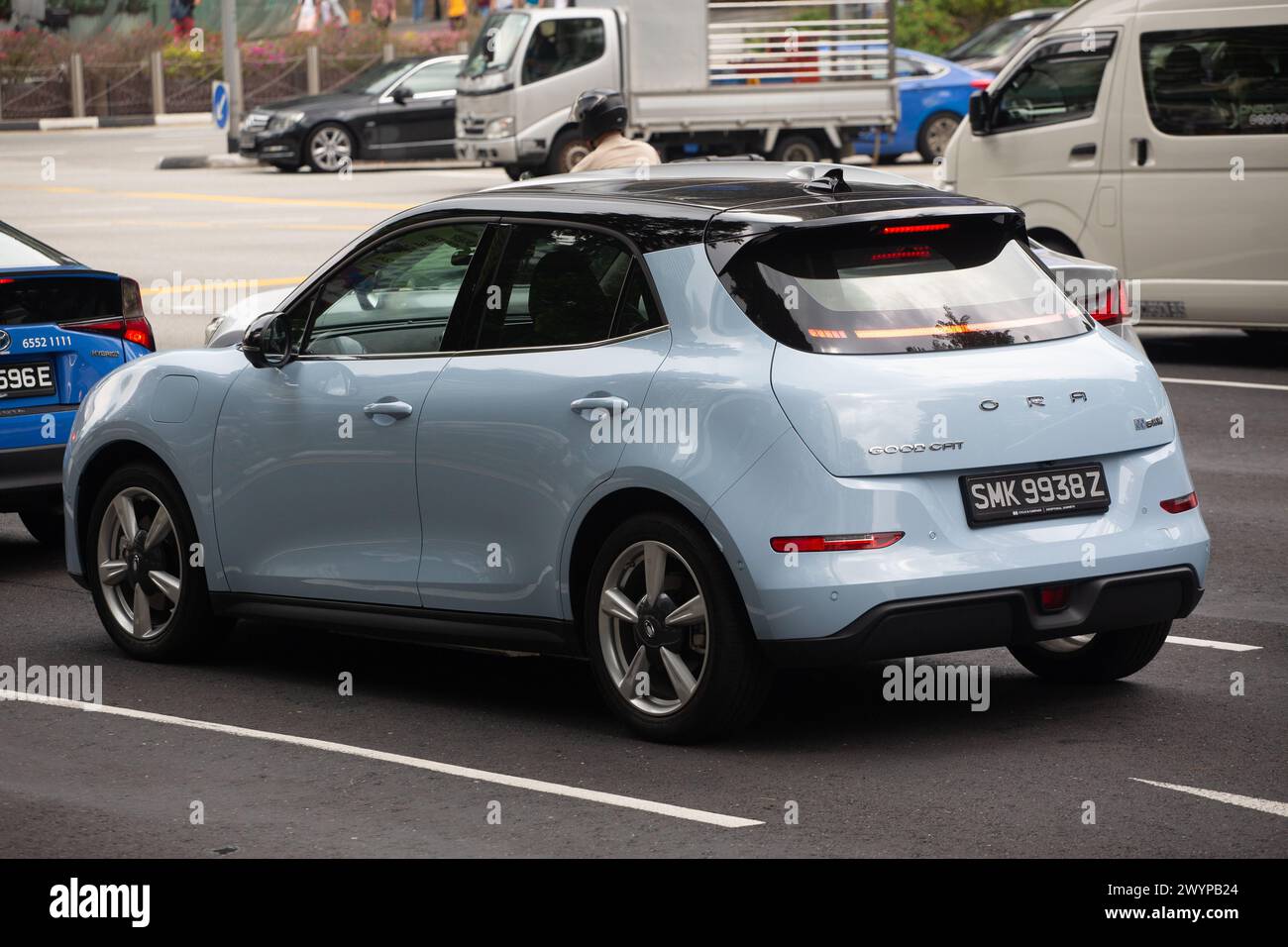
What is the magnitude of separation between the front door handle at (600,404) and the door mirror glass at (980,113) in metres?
9.96

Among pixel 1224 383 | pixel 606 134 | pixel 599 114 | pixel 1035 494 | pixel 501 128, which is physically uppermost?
pixel 599 114

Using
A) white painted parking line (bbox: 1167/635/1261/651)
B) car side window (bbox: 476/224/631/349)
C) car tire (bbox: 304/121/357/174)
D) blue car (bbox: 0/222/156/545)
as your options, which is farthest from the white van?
car tire (bbox: 304/121/357/174)

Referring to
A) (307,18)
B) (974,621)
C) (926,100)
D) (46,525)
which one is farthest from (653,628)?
(307,18)

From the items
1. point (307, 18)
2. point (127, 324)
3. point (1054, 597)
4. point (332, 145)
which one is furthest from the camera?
point (307, 18)

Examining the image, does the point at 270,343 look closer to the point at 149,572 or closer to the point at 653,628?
the point at 149,572

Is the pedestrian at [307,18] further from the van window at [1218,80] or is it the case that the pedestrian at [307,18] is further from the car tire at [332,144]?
the van window at [1218,80]

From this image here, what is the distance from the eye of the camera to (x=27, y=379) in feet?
31.2

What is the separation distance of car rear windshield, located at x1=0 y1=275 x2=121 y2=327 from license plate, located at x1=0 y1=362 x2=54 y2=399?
0.63 ft

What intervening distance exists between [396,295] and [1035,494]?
2259mm

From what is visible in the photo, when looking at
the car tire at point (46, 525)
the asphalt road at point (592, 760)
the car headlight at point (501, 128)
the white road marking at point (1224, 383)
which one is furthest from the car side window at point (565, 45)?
the asphalt road at point (592, 760)

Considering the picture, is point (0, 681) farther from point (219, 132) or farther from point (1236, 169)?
point (219, 132)

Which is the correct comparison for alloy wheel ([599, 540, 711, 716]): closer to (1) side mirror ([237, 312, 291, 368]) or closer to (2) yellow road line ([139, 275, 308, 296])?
(1) side mirror ([237, 312, 291, 368])

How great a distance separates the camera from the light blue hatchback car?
6.04 m

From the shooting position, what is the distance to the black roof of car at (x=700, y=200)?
641 centimetres
